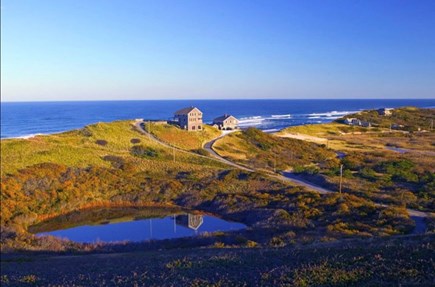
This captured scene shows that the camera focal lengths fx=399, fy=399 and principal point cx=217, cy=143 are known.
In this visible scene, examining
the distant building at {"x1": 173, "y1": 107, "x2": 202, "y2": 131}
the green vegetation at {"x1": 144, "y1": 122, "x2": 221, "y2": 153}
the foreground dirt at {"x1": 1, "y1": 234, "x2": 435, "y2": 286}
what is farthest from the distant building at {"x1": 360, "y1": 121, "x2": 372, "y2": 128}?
the foreground dirt at {"x1": 1, "y1": 234, "x2": 435, "y2": 286}

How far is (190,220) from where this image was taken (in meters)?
38.6

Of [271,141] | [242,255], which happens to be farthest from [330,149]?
[242,255]

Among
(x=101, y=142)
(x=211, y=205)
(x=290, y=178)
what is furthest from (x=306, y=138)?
(x=211, y=205)

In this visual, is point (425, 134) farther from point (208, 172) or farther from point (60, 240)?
point (60, 240)

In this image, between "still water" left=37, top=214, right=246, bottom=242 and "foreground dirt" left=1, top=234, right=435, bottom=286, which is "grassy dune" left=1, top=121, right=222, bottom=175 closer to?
"still water" left=37, top=214, right=246, bottom=242

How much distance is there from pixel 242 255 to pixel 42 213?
26710 millimetres

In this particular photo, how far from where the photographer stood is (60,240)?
103ft

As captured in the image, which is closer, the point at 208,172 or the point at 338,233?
the point at 338,233

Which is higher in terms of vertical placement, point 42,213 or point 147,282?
point 147,282

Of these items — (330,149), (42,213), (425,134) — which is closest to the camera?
(42,213)

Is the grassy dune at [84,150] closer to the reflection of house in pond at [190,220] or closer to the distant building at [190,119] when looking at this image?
the distant building at [190,119]

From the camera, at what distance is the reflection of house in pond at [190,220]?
36.9 meters

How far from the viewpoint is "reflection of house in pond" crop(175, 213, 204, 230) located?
36875 millimetres

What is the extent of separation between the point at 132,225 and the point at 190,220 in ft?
18.0
